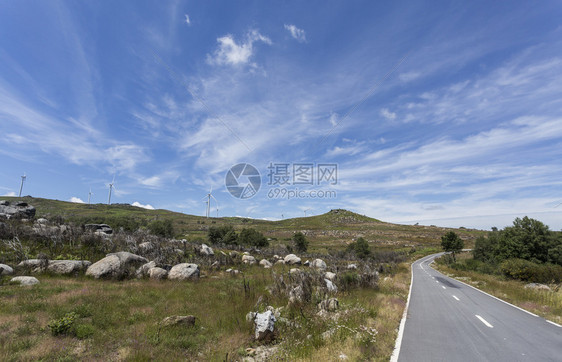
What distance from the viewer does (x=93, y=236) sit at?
2383 centimetres

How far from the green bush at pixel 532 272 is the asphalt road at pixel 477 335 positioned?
13.5 meters

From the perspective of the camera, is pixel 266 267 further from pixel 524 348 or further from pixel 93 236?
pixel 524 348

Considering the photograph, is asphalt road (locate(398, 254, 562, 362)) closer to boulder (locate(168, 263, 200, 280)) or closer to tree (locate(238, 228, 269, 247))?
boulder (locate(168, 263, 200, 280))

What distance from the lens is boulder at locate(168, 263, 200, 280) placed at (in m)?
18.6

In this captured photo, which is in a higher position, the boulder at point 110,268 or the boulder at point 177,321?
the boulder at point 110,268

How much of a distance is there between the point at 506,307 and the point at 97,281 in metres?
26.3

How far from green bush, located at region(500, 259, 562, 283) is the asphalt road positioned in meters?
13.5

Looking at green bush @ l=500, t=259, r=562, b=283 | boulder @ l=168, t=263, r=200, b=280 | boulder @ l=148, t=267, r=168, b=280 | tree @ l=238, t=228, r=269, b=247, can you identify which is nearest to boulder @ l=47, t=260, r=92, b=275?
boulder @ l=148, t=267, r=168, b=280

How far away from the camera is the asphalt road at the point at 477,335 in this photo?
7.77m

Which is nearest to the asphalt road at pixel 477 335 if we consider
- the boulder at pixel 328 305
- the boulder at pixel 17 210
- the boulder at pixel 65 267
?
the boulder at pixel 328 305

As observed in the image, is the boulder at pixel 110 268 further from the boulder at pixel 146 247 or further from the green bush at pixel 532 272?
the green bush at pixel 532 272

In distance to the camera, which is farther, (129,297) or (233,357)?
(129,297)

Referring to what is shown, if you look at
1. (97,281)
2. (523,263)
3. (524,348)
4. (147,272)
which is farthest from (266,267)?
(523,263)

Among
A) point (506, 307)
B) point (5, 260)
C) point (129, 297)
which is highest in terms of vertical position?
point (5, 260)
